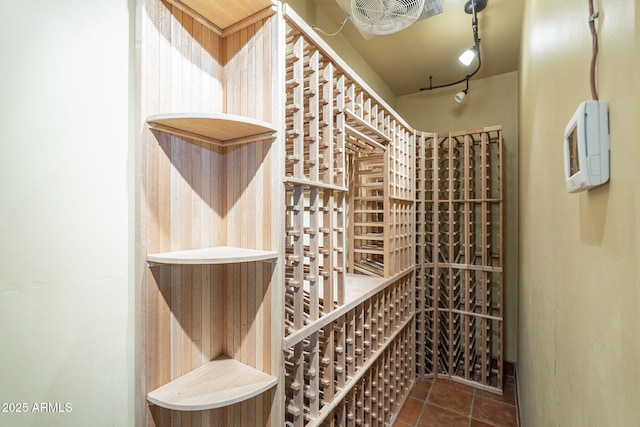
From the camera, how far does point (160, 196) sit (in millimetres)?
1085

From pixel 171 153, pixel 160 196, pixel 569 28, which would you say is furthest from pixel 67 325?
pixel 569 28

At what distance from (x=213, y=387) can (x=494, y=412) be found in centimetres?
271

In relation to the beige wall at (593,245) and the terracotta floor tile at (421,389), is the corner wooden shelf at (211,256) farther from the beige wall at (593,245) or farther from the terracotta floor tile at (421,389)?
the terracotta floor tile at (421,389)

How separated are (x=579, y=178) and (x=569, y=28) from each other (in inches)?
20.6

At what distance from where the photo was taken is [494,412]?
8.64 ft

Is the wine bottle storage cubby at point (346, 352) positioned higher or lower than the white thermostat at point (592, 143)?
lower

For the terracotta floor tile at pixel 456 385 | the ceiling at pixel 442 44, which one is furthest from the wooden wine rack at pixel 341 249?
the ceiling at pixel 442 44

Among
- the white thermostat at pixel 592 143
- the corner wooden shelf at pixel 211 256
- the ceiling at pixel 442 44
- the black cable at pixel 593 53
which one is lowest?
the corner wooden shelf at pixel 211 256

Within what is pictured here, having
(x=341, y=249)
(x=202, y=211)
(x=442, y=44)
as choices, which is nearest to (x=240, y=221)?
(x=202, y=211)

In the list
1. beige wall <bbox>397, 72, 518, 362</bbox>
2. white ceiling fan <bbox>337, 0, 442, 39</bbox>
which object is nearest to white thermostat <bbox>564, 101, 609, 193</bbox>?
white ceiling fan <bbox>337, 0, 442, 39</bbox>

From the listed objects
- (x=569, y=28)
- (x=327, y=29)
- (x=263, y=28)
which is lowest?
(x=569, y=28)

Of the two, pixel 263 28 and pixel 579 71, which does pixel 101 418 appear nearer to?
pixel 263 28

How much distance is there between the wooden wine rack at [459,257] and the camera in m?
3.08

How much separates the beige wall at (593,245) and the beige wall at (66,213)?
127 centimetres
